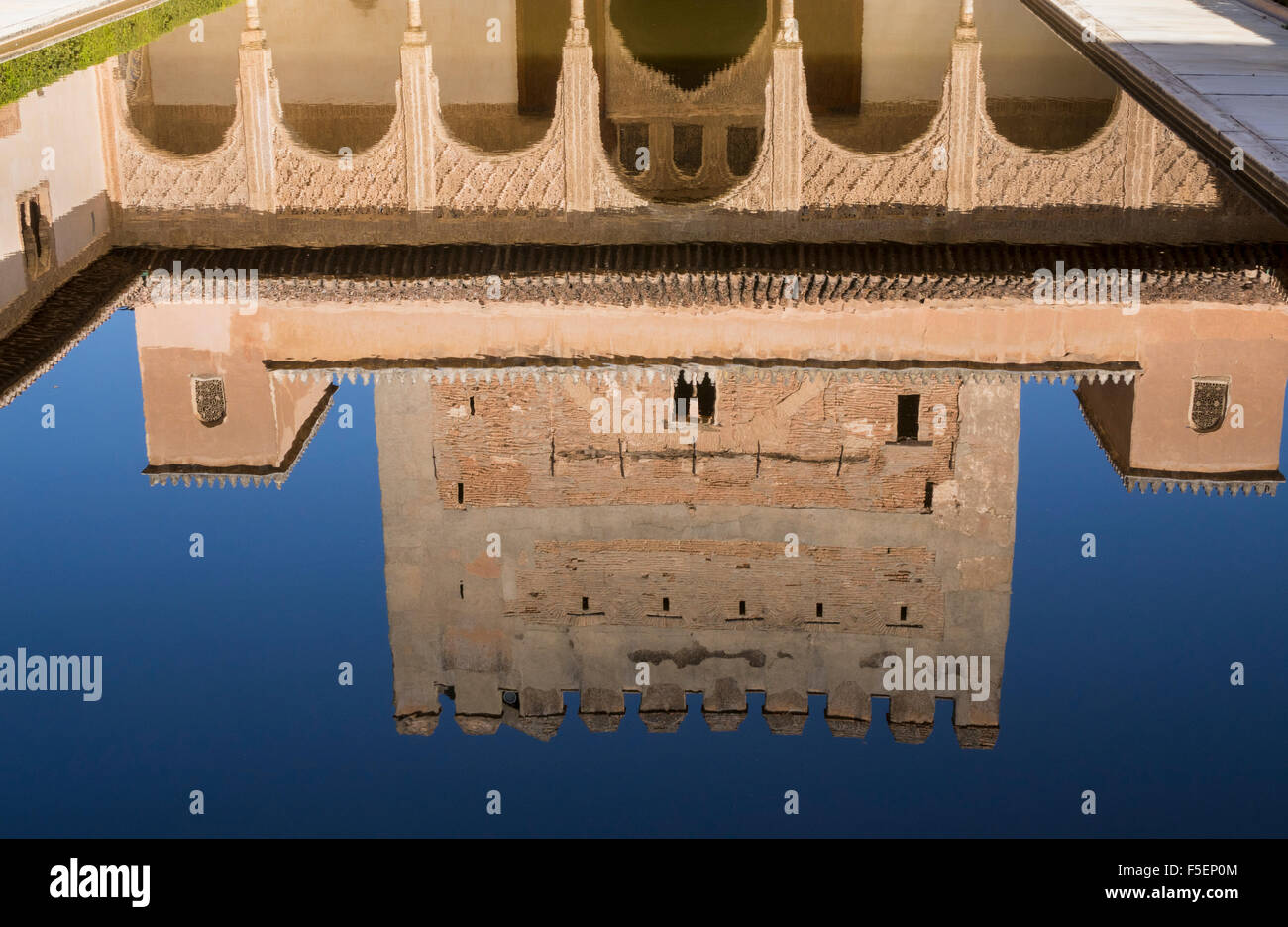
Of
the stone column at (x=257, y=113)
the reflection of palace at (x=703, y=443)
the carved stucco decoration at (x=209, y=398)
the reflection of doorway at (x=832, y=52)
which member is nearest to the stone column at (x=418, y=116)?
the stone column at (x=257, y=113)

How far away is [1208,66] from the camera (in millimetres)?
14531

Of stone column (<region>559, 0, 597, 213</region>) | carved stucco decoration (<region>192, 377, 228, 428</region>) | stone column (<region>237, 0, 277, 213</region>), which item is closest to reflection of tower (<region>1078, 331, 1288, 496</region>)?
carved stucco decoration (<region>192, 377, 228, 428</region>)

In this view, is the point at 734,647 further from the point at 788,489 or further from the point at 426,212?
the point at 426,212

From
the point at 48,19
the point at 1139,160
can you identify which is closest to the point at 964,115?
the point at 1139,160

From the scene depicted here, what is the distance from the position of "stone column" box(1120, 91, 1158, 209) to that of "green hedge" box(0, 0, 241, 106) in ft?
28.1

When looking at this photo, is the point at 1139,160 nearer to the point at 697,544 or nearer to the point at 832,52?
the point at 697,544

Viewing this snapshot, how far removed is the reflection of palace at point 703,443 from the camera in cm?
750

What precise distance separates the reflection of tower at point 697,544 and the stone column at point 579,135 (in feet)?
16.6

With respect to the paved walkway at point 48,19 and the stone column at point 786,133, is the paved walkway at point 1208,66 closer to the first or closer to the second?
the stone column at point 786,133

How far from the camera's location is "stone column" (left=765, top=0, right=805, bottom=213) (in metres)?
14.4

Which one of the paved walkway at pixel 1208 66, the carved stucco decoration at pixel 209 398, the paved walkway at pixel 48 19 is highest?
the paved walkway at pixel 48 19
